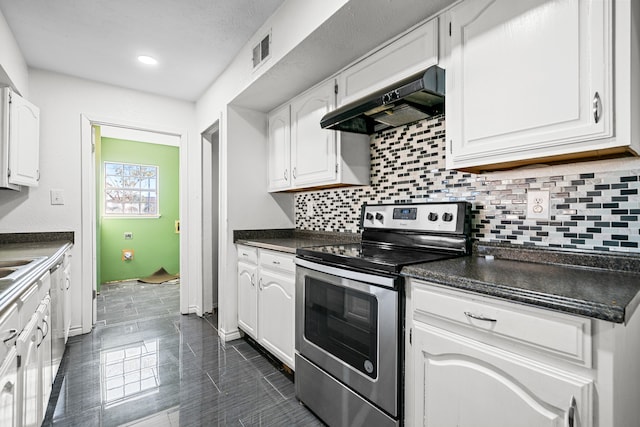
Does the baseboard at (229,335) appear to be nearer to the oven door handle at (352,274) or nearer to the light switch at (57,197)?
the oven door handle at (352,274)

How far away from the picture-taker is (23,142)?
233 centimetres

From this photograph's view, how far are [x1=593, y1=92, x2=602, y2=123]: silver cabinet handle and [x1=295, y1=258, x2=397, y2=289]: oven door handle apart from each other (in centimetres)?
84

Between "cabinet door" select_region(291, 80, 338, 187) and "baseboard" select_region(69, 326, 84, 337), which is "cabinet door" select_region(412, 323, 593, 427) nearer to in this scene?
"cabinet door" select_region(291, 80, 338, 187)

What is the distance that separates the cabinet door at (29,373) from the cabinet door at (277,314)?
4.00 feet

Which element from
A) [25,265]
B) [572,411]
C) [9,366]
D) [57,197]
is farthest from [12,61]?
[572,411]

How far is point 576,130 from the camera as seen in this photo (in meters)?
1.03

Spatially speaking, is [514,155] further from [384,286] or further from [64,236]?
[64,236]

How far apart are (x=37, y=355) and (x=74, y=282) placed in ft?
5.94

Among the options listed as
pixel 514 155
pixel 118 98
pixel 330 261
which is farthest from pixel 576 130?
pixel 118 98

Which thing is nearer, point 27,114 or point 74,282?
point 27,114

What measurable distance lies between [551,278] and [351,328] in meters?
0.82

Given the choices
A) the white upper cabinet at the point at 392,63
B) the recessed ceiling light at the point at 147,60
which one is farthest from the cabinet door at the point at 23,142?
the white upper cabinet at the point at 392,63

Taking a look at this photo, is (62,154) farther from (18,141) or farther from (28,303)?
(28,303)

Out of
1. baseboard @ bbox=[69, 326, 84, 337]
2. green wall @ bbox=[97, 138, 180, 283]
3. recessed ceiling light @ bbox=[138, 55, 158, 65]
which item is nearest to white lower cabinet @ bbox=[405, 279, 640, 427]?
recessed ceiling light @ bbox=[138, 55, 158, 65]
